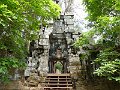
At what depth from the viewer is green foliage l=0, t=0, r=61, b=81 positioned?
5826 mm

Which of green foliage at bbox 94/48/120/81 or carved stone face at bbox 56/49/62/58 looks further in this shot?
carved stone face at bbox 56/49/62/58

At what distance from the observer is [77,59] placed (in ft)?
35.5

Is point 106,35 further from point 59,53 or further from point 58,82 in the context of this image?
point 59,53

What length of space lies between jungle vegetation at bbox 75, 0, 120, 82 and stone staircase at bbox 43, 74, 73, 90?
66.2 inches

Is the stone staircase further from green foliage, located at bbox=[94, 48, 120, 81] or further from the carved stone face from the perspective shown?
the carved stone face

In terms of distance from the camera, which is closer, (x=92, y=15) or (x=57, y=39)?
(x=92, y=15)

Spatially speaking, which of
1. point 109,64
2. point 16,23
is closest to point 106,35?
point 109,64

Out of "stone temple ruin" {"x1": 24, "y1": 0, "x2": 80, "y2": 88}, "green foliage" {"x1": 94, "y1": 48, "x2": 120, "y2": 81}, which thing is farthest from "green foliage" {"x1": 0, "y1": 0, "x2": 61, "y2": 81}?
"green foliage" {"x1": 94, "y1": 48, "x2": 120, "y2": 81}

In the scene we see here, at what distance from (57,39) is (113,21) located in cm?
853

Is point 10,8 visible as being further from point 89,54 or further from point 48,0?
point 89,54

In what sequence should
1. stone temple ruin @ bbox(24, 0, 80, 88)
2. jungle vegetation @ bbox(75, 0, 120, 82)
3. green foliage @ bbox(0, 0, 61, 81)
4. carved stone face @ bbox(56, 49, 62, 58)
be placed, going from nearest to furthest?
green foliage @ bbox(0, 0, 61, 81), jungle vegetation @ bbox(75, 0, 120, 82), stone temple ruin @ bbox(24, 0, 80, 88), carved stone face @ bbox(56, 49, 62, 58)

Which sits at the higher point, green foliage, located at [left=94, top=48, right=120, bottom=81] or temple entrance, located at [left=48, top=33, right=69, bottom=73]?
temple entrance, located at [left=48, top=33, right=69, bottom=73]

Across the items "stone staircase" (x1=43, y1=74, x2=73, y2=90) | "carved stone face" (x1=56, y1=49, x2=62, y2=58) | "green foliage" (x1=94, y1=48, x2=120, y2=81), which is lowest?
"stone staircase" (x1=43, y1=74, x2=73, y2=90)

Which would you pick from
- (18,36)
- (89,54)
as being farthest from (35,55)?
(18,36)
